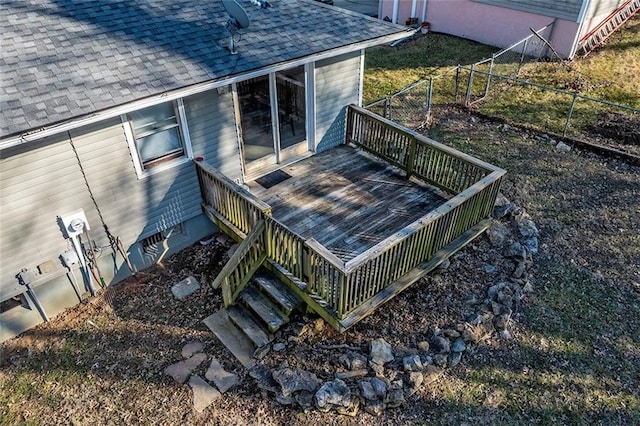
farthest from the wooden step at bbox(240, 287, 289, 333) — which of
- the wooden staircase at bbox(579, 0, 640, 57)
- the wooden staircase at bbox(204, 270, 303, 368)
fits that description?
the wooden staircase at bbox(579, 0, 640, 57)

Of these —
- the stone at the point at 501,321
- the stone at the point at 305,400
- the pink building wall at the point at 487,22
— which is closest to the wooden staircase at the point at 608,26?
the pink building wall at the point at 487,22

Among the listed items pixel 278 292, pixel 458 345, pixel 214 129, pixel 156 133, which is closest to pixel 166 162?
pixel 156 133

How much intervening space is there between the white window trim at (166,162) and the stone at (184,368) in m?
2.94

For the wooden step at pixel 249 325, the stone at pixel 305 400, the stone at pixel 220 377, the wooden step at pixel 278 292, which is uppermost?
the wooden step at pixel 278 292

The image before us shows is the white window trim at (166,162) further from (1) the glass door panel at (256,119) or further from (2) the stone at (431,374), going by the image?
(2) the stone at (431,374)

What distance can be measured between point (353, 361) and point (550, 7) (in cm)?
1471

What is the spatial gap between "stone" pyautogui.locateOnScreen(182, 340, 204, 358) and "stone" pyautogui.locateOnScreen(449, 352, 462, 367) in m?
3.65

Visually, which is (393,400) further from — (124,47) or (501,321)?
(124,47)

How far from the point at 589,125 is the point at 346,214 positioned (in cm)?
819

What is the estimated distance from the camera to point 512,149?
1137 cm

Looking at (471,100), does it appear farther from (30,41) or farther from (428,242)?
(30,41)

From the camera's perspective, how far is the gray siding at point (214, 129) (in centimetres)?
747

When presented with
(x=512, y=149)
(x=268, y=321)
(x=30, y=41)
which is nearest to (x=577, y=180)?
(x=512, y=149)

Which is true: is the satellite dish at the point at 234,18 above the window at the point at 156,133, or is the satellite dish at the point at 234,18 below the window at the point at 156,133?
above
